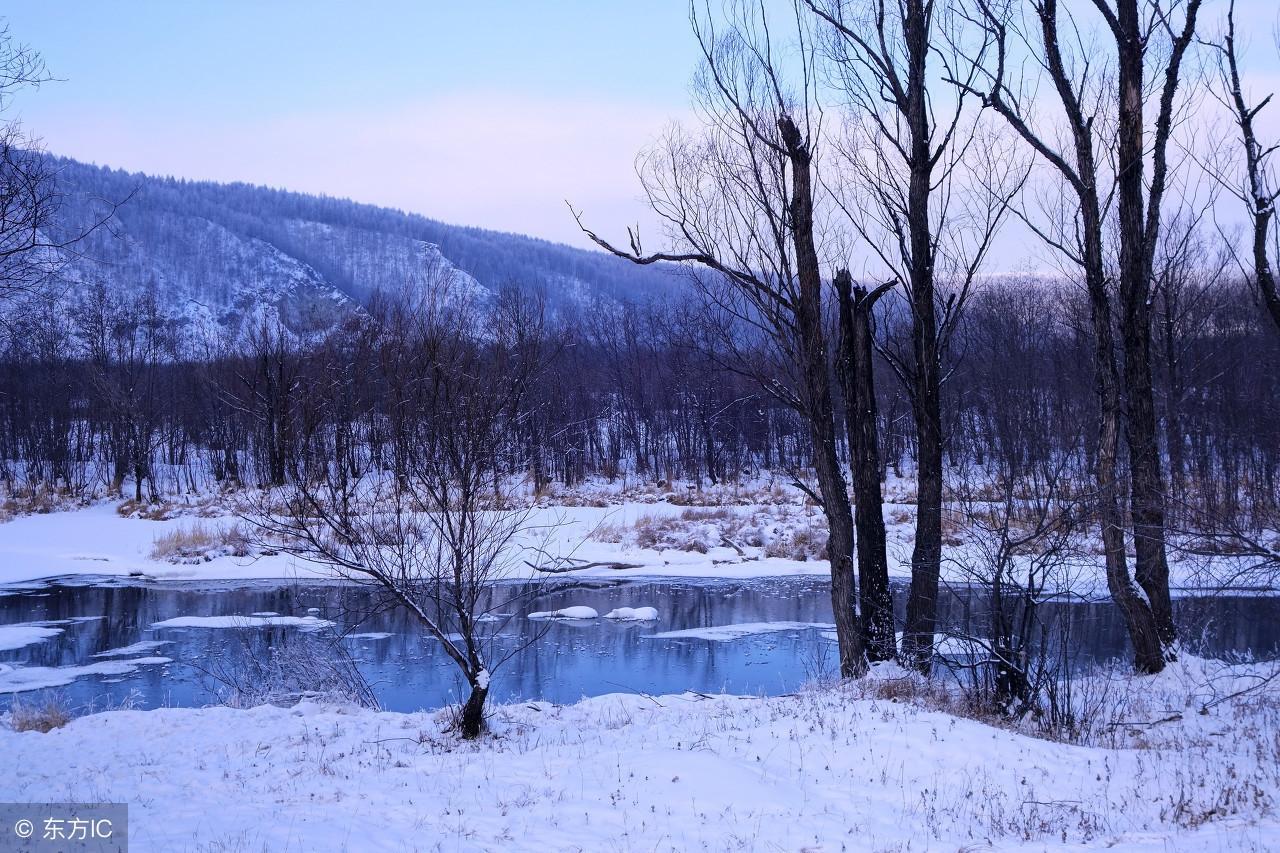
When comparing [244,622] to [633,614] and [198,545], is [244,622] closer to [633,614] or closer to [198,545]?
[633,614]

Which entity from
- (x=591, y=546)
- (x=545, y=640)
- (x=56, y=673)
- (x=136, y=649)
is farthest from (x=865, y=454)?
(x=591, y=546)

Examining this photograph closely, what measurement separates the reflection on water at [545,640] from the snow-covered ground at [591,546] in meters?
2.05

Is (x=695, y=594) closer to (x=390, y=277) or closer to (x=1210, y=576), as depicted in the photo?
(x=1210, y=576)

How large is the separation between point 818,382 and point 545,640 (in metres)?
8.56

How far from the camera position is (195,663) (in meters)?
15.0

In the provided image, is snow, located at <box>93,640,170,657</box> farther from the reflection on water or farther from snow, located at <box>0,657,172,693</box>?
snow, located at <box>0,657,172,693</box>

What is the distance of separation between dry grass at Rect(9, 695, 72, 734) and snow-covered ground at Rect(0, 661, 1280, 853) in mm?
277

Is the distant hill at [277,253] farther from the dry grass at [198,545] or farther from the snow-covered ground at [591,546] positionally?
the dry grass at [198,545]

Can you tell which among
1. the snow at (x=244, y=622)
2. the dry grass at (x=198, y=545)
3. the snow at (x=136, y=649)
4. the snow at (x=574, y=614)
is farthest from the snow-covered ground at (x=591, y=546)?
the snow at (x=136, y=649)

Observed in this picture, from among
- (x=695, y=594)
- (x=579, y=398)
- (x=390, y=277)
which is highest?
(x=390, y=277)

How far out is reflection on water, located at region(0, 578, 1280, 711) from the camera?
13531 mm

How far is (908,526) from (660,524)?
786 centimetres

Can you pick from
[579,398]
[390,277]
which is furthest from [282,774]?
[390,277]

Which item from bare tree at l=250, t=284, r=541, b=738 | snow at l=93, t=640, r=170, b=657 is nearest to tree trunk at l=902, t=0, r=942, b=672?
bare tree at l=250, t=284, r=541, b=738
